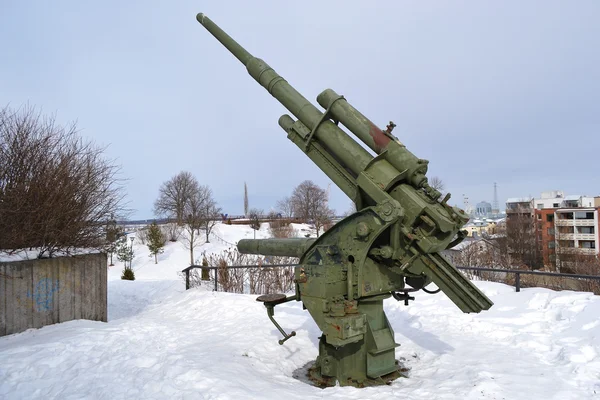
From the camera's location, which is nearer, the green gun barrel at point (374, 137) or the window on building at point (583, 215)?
the green gun barrel at point (374, 137)

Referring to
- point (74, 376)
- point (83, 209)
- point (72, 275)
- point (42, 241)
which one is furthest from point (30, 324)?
point (74, 376)

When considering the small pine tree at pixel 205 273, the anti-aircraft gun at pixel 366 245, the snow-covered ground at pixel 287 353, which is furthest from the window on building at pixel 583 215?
the anti-aircraft gun at pixel 366 245

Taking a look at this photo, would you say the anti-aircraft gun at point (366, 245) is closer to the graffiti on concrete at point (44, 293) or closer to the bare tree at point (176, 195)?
the graffiti on concrete at point (44, 293)

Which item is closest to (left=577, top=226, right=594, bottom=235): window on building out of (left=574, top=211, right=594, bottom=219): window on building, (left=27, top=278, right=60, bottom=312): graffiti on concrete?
(left=574, top=211, right=594, bottom=219): window on building

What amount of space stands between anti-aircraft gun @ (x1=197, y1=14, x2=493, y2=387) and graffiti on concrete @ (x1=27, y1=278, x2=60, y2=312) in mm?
4770

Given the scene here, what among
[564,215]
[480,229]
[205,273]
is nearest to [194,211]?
[205,273]

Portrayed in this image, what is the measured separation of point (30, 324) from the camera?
712 centimetres

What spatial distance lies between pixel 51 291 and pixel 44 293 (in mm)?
131

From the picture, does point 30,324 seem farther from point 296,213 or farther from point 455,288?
point 296,213

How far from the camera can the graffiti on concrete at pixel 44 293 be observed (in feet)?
23.6

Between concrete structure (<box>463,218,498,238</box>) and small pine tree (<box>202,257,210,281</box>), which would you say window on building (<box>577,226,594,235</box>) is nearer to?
concrete structure (<box>463,218,498,238</box>)

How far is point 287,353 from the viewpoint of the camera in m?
6.43

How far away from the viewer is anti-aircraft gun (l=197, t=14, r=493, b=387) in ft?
14.7

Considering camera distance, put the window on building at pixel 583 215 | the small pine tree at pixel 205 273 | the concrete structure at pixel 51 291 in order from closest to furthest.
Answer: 1. the concrete structure at pixel 51 291
2. the small pine tree at pixel 205 273
3. the window on building at pixel 583 215
